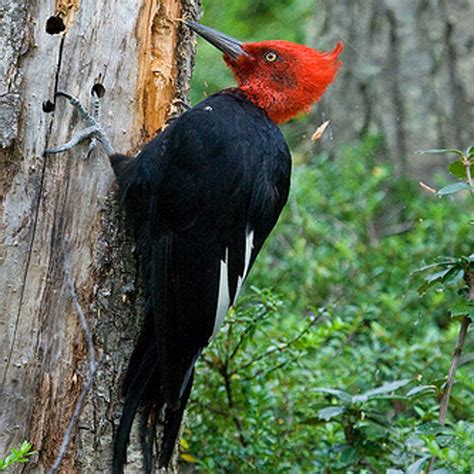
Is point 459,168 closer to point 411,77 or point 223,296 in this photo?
point 223,296

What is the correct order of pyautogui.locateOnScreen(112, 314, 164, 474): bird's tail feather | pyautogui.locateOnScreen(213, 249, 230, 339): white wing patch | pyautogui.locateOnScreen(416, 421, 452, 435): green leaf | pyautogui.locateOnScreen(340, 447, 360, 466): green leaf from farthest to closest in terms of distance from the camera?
pyautogui.locateOnScreen(340, 447, 360, 466): green leaf < pyautogui.locateOnScreen(213, 249, 230, 339): white wing patch < pyautogui.locateOnScreen(112, 314, 164, 474): bird's tail feather < pyautogui.locateOnScreen(416, 421, 452, 435): green leaf

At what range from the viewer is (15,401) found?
8.18 ft

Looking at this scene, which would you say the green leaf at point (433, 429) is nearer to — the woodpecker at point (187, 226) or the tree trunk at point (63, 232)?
the woodpecker at point (187, 226)

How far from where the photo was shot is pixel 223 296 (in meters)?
2.76

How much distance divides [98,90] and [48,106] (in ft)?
0.57

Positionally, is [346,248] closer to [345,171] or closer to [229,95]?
[345,171]

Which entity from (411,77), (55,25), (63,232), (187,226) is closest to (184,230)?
(187,226)

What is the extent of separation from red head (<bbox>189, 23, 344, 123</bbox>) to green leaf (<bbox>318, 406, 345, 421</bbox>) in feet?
3.28

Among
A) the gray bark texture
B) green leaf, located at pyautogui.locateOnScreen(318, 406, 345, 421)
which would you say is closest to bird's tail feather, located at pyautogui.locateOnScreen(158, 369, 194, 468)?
green leaf, located at pyautogui.locateOnScreen(318, 406, 345, 421)

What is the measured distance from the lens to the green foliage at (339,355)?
294 cm

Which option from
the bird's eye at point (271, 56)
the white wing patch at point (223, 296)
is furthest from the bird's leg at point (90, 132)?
the bird's eye at point (271, 56)

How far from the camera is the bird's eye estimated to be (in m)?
3.22

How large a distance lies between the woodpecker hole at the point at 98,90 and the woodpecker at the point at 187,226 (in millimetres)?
90

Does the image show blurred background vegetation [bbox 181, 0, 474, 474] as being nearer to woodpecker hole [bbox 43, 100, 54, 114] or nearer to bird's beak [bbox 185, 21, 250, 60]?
bird's beak [bbox 185, 21, 250, 60]
